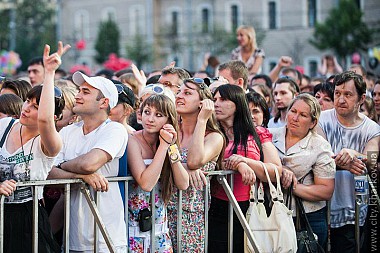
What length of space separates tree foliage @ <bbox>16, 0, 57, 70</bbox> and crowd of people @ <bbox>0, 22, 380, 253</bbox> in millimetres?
46102

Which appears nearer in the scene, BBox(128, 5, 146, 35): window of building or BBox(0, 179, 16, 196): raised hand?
BBox(0, 179, 16, 196): raised hand

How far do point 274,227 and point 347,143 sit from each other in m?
1.60

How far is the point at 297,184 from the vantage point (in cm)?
640

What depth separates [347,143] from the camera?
7.07 meters

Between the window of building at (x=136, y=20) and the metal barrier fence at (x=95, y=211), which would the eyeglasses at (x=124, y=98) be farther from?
the window of building at (x=136, y=20)

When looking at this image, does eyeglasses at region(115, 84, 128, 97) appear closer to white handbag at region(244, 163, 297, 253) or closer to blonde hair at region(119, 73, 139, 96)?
white handbag at region(244, 163, 297, 253)

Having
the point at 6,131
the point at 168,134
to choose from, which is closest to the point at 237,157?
the point at 168,134

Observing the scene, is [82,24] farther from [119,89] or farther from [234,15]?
[119,89]

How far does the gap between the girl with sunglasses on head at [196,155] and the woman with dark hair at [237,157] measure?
0.18 m

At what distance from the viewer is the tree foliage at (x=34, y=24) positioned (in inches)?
2052

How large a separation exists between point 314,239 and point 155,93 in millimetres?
1848

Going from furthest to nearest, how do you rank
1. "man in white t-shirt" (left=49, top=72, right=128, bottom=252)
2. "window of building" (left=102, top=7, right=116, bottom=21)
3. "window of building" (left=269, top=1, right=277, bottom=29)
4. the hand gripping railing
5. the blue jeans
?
1. "window of building" (left=102, top=7, right=116, bottom=21)
2. "window of building" (left=269, top=1, right=277, bottom=29)
3. the blue jeans
4. "man in white t-shirt" (left=49, top=72, right=128, bottom=252)
5. the hand gripping railing

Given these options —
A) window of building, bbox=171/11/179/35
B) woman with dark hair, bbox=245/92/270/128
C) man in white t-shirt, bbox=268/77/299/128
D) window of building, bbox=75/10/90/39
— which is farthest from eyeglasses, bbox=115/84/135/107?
window of building, bbox=75/10/90/39

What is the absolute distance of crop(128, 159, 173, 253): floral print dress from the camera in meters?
5.62
